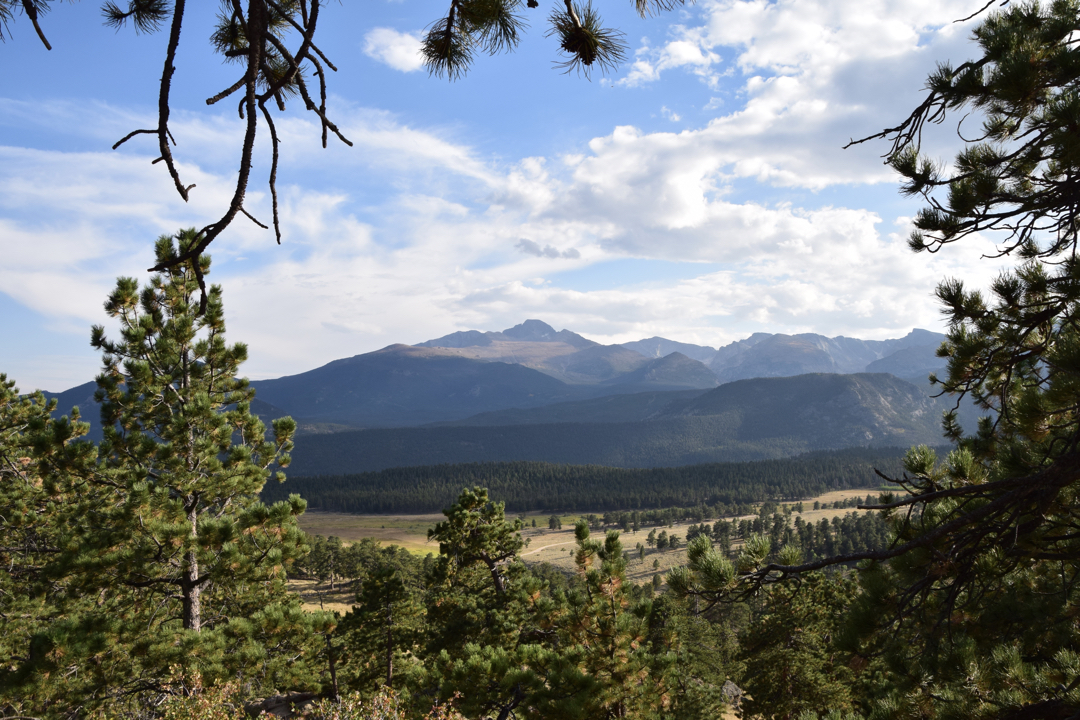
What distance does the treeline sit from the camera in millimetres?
163875

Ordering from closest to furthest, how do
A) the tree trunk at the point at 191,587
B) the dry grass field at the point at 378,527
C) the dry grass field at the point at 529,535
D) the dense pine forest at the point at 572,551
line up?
1. the dense pine forest at the point at 572,551
2. the tree trunk at the point at 191,587
3. the dry grass field at the point at 529,535
4. the dry grass field at the point at 378,527

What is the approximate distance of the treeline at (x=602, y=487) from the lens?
16388cm

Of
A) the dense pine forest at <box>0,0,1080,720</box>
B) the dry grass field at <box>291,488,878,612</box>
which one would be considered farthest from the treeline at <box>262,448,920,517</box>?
the dense pine forest at <box>0,0,1080,720</box>

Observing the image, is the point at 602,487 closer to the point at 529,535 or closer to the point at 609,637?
the point at 529,535

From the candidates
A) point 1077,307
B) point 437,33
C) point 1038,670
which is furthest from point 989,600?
point 437,33

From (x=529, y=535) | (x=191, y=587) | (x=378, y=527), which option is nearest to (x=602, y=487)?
(x=529, y=535)

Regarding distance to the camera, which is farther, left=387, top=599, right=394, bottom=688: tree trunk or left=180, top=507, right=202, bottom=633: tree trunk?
left=387, top=599, right=394, bottom=688: tree trunk

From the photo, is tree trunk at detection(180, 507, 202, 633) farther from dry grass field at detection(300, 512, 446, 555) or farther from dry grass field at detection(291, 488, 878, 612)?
dry grass field at detection(300, 512, 446, 555)

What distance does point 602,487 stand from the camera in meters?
178

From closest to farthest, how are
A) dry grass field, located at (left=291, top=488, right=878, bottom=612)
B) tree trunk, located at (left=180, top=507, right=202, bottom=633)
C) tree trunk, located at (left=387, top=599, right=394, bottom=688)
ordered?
tree trunk, located at (left=180, top=507, right=202, bottom=633), tree trunk, located at (left=387, top=599, right=394, bottom=688), dry grass field, located at (left=291, top=488, right=878, bottom=612)

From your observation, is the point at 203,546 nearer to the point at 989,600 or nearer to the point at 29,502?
the point at 29,502

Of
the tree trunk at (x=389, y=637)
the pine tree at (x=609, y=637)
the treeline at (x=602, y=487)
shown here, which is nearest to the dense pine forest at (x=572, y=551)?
the pine tree at (x=609, y=637)

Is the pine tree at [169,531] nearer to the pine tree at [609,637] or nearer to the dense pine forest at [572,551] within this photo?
the dense pine forest at [572,551]

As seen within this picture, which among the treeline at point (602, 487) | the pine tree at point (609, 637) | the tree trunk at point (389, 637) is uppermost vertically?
the pine tree at point (609, 637)
